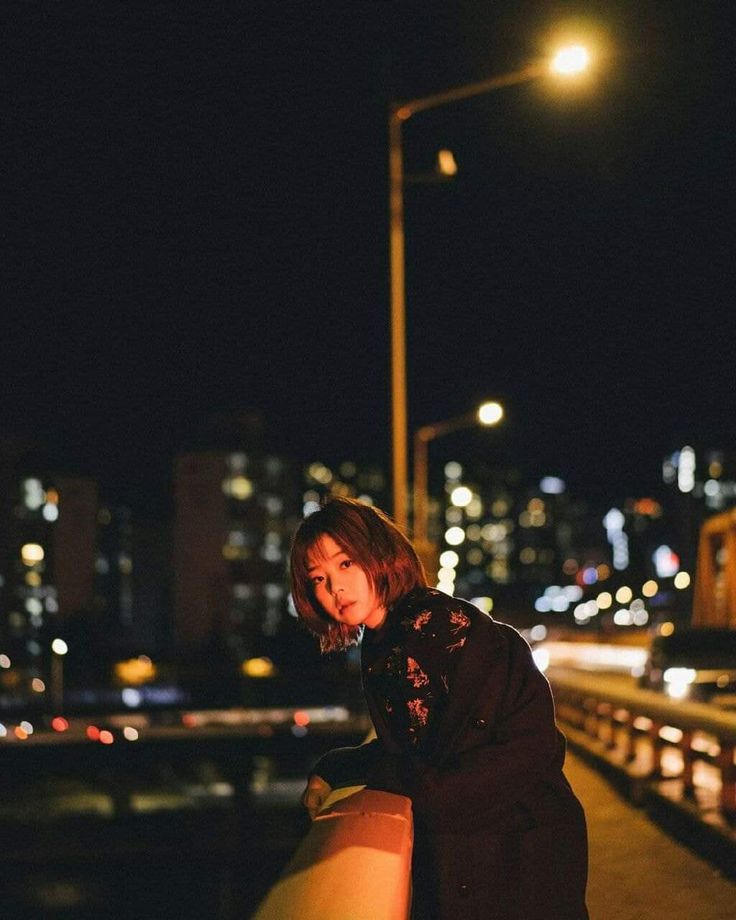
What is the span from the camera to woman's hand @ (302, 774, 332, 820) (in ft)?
13.9

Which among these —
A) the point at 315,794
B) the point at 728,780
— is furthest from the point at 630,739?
the point at 315,794

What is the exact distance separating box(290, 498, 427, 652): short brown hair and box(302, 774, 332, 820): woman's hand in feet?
2.71

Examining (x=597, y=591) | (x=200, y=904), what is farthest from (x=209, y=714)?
(x=597, y=591)

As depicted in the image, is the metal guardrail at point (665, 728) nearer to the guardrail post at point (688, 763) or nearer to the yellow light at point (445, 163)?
the guardrail post at point (688, 763)

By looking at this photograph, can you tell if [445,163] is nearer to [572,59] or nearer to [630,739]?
[572,59]

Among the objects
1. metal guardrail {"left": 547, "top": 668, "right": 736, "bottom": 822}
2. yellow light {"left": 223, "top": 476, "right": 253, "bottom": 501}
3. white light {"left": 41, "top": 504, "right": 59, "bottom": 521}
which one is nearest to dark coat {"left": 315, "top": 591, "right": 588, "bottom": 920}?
metal guardrail {"left": 547, "top": 668, "right": 736, "bottom": 822}

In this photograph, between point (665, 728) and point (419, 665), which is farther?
point (665, 728)

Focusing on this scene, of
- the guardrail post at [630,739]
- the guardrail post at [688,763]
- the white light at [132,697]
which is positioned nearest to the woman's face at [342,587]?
the guardrail post at [688,763]

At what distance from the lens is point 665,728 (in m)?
14.2

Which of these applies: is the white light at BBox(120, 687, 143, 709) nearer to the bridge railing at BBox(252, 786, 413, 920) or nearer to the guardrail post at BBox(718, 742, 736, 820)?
the guardrail post at BBox(718, 742, 736, 820)

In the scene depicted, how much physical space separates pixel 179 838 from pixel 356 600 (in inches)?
1910

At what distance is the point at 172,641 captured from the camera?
121000 mm

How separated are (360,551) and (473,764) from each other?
61 cm

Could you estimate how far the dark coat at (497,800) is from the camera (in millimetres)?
3125
